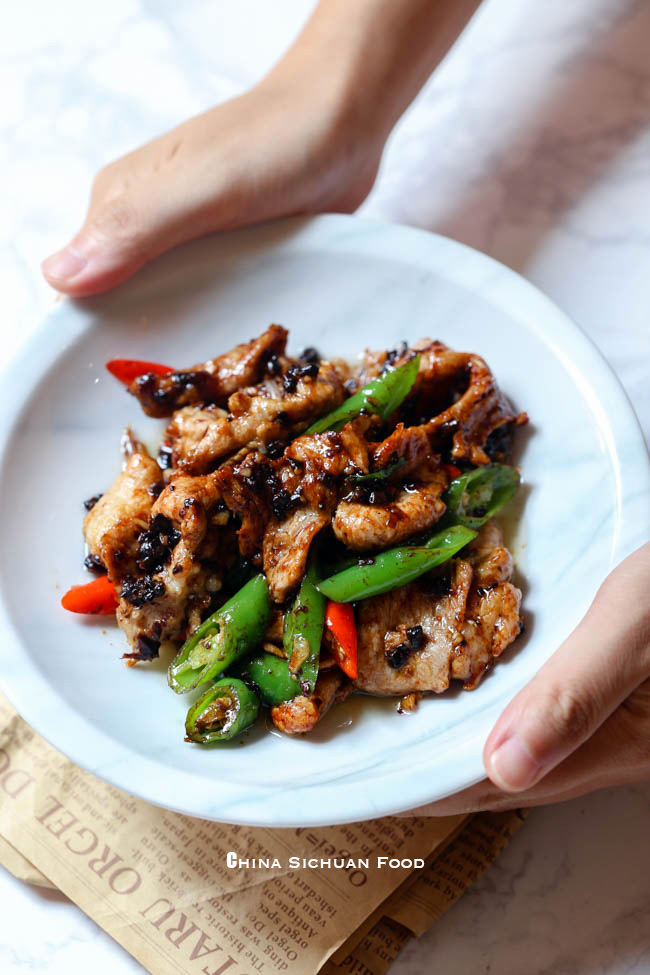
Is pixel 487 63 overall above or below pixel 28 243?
below

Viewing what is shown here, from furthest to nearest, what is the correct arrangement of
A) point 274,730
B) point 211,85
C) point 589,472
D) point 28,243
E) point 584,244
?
point 211,85
point 28,243
point 584,244
point 589,472
point 274,730

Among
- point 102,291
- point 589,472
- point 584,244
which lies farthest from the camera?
point 584,244

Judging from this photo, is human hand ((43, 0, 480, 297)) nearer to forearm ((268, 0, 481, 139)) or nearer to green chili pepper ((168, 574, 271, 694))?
forearm ((268, 0, 481, 139))

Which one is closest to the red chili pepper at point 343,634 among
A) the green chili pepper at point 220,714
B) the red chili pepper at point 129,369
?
the green chili pepper at point 220,714

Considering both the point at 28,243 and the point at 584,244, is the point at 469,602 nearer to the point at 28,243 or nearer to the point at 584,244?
the point at 584,244

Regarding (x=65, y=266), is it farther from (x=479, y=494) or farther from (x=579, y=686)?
(x=579, y=686)

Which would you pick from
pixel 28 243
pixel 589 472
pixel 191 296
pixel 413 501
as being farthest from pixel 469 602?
pixel 28 243

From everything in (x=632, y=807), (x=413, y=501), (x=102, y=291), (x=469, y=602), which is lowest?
(x=632, y=807)

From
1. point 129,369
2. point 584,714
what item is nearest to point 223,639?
point 584,714

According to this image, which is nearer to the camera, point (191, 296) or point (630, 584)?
point (630, 584)
